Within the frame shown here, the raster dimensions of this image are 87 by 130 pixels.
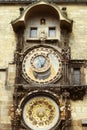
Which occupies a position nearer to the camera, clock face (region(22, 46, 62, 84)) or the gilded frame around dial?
the gilded frame around dial

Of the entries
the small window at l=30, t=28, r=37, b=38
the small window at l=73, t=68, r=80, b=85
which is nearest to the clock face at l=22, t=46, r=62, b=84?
the small window at l=73, t=68, r=80, b=85

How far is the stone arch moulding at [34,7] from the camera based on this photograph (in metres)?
15.6

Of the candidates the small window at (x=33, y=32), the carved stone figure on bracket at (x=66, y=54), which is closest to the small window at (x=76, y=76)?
the carved stone figure on bracket at (x=66, y=54)

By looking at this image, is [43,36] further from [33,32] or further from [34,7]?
[34,7]

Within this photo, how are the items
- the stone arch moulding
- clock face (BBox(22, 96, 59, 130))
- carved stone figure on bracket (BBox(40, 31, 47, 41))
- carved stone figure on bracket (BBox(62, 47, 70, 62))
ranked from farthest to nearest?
carved stone figure on bracket (BBox(40, 31, 47, 41)) < the stone arch moulding < carved stone figure on bracket (BBox(62, 47, 70, 62)) < clock face (BBox(22, 96, 59, 130))

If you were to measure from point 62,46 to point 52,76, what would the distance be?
3.62 ft

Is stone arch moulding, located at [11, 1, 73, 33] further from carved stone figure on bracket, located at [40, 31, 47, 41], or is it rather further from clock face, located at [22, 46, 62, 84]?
clock face, located at [22, 46, 62, 84]

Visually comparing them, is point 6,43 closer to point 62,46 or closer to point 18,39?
point 18,39

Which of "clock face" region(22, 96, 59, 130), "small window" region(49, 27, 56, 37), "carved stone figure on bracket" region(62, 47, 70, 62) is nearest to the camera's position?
"clock face" region(22, 96, 59, 130)

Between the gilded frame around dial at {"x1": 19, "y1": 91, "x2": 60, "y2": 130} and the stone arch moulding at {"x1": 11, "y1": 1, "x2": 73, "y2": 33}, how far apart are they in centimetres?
239

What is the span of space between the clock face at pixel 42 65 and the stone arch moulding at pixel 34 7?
0.89m

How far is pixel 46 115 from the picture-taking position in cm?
1467

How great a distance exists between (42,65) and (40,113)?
1.57m

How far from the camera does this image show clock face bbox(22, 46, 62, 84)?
15133 millimetres
